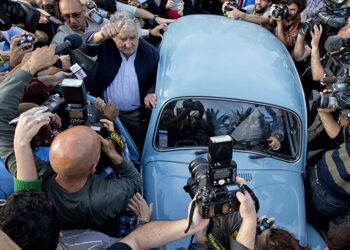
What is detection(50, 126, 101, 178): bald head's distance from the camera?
1748 mm

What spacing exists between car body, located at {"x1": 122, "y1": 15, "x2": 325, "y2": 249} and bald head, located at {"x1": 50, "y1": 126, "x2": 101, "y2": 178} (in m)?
0.96

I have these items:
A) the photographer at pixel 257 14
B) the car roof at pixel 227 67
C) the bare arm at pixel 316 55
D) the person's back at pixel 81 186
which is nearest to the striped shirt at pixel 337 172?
the car roof at pixel 227 67

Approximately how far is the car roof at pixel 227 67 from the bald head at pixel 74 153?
123 cm

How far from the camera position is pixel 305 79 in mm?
4254

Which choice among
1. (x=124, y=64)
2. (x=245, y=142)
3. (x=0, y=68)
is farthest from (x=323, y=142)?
(x=0, y=68)

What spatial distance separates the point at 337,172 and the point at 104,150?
6.69 ft

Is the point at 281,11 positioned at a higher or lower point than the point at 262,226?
higher

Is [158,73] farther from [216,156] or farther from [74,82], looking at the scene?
[216,156]

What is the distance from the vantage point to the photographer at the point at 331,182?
99.6 inches

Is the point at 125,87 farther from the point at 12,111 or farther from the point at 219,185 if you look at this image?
the point at 219,185

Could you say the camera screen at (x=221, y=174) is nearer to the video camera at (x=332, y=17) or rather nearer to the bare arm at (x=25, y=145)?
the bare arm at (x=25, y=145)

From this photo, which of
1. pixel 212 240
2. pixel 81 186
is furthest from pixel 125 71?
pixel 212 240

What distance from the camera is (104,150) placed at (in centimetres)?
209

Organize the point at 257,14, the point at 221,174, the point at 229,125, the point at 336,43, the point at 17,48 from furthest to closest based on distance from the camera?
the point at 257,14 < the point at 336,43 < the point at 17,48 < the point at 229,125 < the point at 221,174
